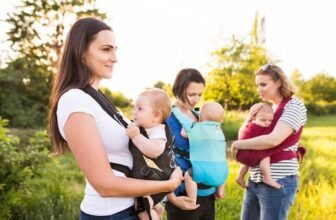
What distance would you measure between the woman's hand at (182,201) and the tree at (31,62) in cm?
1880

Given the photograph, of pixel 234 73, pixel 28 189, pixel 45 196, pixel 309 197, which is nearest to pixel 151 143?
pixel 28 189

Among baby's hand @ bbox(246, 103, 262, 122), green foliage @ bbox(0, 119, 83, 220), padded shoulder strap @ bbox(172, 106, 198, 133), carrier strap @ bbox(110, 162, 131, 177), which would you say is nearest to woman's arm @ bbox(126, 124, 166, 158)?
carrier strap @ bbox(110, 162, 131, 177)

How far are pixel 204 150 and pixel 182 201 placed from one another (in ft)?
1.20

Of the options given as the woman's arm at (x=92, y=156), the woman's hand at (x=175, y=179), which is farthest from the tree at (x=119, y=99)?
the woman's arm at (x=92, y=156)

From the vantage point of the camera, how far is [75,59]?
195 cm

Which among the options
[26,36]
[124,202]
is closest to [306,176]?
[124,202]

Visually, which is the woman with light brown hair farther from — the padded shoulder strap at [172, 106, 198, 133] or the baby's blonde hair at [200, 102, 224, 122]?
the padded shoulder strap at [172, 106, 198, 133]

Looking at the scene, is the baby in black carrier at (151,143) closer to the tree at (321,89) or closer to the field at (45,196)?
the field at (45,196)

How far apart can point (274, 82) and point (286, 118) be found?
0.30m

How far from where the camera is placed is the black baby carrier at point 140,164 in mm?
1896

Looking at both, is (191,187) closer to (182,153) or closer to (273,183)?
(182,153)

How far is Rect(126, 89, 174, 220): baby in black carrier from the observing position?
1.96 meters

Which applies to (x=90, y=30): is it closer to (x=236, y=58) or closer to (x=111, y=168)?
(x=111, y=168)

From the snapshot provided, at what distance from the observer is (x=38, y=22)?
27.5 metres
